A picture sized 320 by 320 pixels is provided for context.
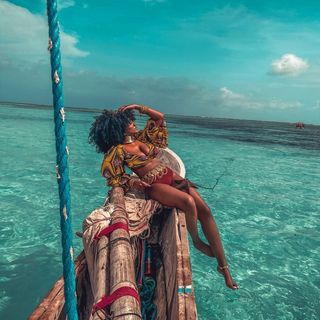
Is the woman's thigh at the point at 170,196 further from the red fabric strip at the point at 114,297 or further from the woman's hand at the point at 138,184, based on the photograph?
the red fabric strip at the point at 114,297

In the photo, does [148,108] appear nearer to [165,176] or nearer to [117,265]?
[165,176]

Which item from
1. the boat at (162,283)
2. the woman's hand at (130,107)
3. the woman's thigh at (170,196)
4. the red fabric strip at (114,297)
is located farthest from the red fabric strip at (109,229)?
the woman's hand at (130,107)

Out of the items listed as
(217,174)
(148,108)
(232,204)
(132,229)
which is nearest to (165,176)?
(132,229)

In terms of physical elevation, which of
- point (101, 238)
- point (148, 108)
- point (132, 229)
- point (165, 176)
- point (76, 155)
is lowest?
point (76, 155)

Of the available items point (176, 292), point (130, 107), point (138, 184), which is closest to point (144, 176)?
point (138, 184)

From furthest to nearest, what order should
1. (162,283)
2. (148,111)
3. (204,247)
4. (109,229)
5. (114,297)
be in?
(148,111), (204,247), (162,283), (109,229), (114,297)

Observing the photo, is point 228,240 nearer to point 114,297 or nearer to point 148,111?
point 148,111

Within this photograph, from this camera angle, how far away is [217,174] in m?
15.7

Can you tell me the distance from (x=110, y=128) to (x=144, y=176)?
0.89 meters

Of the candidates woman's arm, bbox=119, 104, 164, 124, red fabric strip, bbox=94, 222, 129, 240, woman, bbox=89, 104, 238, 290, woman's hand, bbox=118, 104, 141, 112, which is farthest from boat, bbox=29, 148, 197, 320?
woman's arm, bbox=119, 104, 164, 124

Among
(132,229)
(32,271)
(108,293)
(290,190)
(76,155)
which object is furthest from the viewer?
(76,155)

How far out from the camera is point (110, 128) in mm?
4355

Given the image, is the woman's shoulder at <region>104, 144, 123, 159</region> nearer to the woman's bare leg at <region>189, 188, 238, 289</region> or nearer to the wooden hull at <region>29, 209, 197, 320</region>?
the wooden hull at <region>29, 209, 197, 320</region>

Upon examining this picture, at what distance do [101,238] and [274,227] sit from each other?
22.3ft
